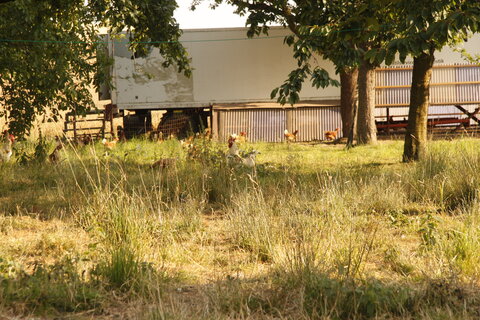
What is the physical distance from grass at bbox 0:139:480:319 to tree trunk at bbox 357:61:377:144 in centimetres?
701

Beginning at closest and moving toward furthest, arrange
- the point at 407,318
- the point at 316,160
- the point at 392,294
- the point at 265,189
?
the point at 407,318 < the point at 392,294 < the point at 265,189 < the point at 316,160

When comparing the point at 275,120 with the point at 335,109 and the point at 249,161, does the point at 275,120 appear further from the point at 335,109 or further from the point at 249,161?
the point at 249,161

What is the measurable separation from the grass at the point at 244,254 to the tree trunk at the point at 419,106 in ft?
7.52

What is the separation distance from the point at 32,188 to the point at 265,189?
3571 mm

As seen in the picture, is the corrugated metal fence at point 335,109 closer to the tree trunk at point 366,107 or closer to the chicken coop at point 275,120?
the chicken coop at point 275,120

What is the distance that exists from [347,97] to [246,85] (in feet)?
→ 10.1

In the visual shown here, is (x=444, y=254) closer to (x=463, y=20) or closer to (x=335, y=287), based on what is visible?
(x=335, y=287)

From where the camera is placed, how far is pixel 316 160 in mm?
13172

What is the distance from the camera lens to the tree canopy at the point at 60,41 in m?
8.73

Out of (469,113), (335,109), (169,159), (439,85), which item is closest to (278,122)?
(335,109)

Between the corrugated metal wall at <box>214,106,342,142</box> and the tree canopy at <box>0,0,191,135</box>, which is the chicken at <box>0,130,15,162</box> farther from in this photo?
the corrugated metal wall at <box>214,106,342,142</box>

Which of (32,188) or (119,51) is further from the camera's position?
(119,51)

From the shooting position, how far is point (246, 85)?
1977 cm

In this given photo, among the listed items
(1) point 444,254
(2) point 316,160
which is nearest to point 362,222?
(1) point 444,254
